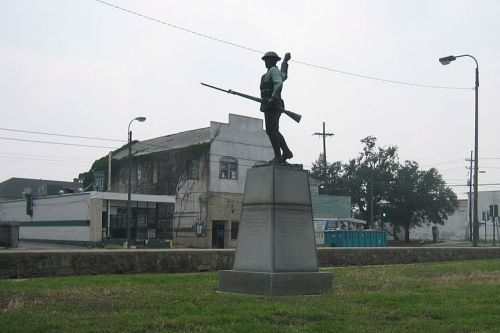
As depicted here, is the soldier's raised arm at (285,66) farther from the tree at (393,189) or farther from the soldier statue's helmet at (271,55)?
the tree at (393,189)

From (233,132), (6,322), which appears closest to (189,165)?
(233,132)

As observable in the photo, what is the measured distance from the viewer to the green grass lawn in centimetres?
728

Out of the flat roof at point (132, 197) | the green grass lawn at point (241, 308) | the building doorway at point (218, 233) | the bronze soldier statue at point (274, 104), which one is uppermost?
the bronze soldier statue at point (274, 104)

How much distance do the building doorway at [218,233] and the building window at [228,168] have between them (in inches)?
147

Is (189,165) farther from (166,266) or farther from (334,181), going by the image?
(166,266)

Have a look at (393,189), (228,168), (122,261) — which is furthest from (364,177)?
(122,261)

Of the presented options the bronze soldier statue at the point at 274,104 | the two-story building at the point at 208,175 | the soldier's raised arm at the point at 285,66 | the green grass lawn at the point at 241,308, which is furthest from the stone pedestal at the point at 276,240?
the two-story building at the point at 208,175

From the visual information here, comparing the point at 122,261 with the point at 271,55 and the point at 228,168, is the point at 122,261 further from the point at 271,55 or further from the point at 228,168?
the point at 228,168

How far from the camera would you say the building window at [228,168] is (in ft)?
170

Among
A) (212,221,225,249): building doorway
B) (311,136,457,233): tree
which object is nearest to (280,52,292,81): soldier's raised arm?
(212,221,225,249): building doorway

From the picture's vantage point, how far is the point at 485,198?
85688mm

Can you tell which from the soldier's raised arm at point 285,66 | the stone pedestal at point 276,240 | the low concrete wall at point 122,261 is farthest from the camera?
the low concrete wall at point 122,261

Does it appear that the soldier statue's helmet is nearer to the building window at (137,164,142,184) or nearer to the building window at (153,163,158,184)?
the building window at (153,163,158,184)

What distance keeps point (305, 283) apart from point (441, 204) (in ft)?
201
